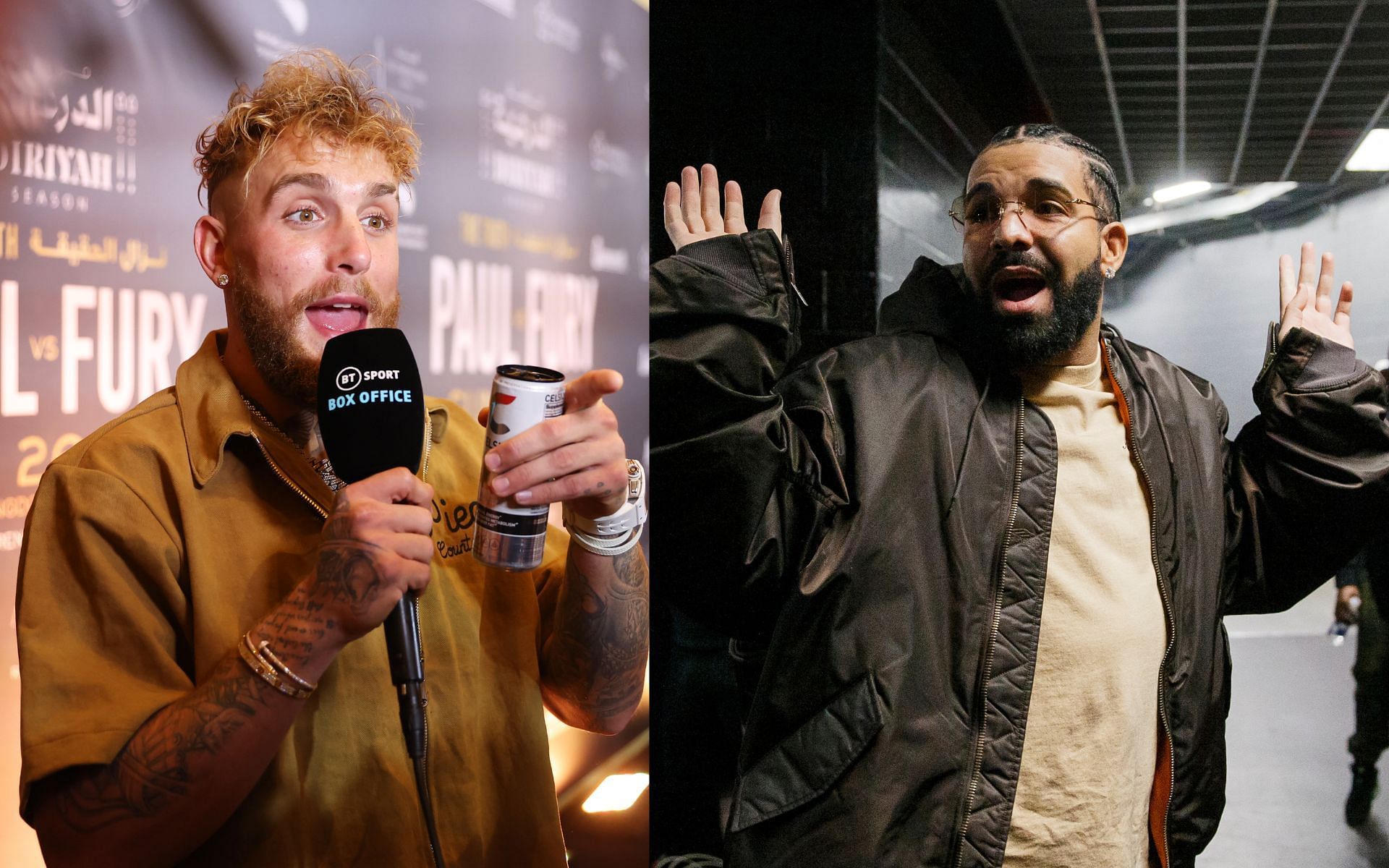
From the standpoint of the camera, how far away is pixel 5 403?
759 millimetres

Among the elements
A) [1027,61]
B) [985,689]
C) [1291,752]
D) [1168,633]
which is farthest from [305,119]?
[1291,752]

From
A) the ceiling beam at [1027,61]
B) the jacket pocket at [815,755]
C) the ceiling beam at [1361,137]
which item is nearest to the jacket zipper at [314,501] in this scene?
the jacket pocket at [815,755]

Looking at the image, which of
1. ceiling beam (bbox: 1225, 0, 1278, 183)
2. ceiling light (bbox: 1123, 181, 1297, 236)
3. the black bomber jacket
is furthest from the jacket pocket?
ceiling beam (bbox: 1225, 0, 1278, 183)

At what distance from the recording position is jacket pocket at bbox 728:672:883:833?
166cm

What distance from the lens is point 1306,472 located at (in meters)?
1.94

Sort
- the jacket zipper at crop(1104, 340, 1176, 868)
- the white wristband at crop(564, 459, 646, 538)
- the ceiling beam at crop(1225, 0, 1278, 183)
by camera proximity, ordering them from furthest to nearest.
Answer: the ceiling beam at crop(1225, 0, 1278, 183)
the jacket zipper at crop(1104, 340, 1176, 868)
the white wristband at crop(564, 459, 646, 538)

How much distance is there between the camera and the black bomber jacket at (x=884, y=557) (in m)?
1.66

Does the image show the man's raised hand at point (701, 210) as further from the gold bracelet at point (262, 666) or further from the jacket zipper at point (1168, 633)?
the gold bracelet at point (262, 666)

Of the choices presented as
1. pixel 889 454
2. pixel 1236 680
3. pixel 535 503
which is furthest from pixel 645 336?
pixel 1236 680

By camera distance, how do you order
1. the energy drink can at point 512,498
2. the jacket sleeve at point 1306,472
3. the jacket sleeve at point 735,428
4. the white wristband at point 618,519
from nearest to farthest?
1. the energy drink can at point 512,498
2. the white wristband at point 618,519
3. the jacket sleeve at point 735,428
4. the jacket sleeve at point 1306,472

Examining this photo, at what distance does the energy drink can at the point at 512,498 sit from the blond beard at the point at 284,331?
0.46 ft

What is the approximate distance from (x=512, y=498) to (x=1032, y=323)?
4.06ft

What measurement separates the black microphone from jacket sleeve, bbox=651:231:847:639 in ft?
2.58

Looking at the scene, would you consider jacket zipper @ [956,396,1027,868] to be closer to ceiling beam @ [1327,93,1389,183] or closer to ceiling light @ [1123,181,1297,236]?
ceiling light @ [1123,181,1297,236]
